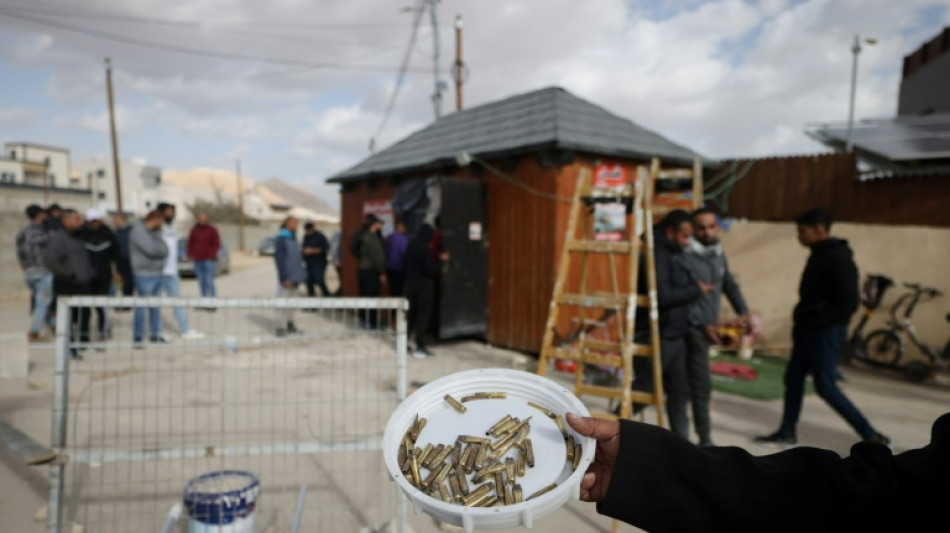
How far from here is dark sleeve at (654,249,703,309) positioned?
4449mm

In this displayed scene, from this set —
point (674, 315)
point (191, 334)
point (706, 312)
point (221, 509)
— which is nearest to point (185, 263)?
point (191, 334)

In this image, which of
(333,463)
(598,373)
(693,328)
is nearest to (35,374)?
(333,463)

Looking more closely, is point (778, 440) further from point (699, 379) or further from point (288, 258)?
point (288, 258)

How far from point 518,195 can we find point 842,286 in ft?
16.5

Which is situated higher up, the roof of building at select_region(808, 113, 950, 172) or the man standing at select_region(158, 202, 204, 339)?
the roof of building at select_region(808, 113, 950, 172)

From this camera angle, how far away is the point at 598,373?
6.71m

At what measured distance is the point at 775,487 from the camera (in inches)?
56.1

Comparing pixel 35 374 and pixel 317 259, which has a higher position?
pixel 317 259

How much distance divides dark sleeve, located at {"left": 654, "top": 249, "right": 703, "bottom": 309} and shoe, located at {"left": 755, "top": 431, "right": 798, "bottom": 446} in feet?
6.24

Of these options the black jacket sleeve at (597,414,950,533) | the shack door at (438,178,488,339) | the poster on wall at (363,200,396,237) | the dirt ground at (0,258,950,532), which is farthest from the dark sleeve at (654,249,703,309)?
the poster on wall at (363,200,396,237)

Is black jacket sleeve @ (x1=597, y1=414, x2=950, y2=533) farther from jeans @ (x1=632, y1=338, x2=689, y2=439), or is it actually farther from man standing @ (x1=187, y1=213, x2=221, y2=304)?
man standing @ (x1=187, y1=213, x2=221, y2=304)

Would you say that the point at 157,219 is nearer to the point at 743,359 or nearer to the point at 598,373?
the point at 598,373

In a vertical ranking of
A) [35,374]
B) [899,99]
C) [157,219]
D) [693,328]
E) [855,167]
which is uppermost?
[899,99]

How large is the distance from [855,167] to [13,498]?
39.9 ft
